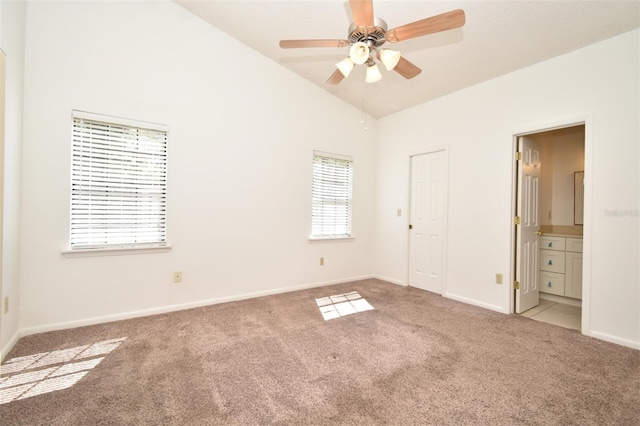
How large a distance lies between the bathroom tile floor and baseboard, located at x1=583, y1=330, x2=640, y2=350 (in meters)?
0.24

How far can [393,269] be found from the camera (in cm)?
470

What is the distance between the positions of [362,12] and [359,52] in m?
0.29

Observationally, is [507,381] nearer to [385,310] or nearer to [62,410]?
[385,310]

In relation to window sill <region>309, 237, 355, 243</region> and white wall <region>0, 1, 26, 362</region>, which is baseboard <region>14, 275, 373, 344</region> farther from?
window sill <region>309, 237, 355, 243</region>

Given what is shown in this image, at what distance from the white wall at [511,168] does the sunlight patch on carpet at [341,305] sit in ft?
3.77

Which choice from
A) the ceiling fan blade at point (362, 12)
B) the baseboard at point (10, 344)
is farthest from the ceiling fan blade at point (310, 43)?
the baseboard at point (10, 344)

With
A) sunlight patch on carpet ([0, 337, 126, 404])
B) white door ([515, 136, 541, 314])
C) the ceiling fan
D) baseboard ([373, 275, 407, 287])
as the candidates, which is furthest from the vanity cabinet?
sunlight patch on carpet ([0, 337, 126, 404])

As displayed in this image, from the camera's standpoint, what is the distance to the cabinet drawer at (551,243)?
3.84m

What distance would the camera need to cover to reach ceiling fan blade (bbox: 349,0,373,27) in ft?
5.79

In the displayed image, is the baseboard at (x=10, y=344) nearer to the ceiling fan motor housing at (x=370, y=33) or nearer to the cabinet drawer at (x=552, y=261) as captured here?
the ceiling fan motor housing at (x=370, y=33)

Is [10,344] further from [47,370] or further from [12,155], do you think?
[12,155]

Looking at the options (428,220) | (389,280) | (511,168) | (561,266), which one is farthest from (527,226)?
(389,280)

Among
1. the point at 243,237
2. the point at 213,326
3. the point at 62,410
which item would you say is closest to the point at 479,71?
the point at 243,237

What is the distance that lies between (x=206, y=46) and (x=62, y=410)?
3.59 meters
